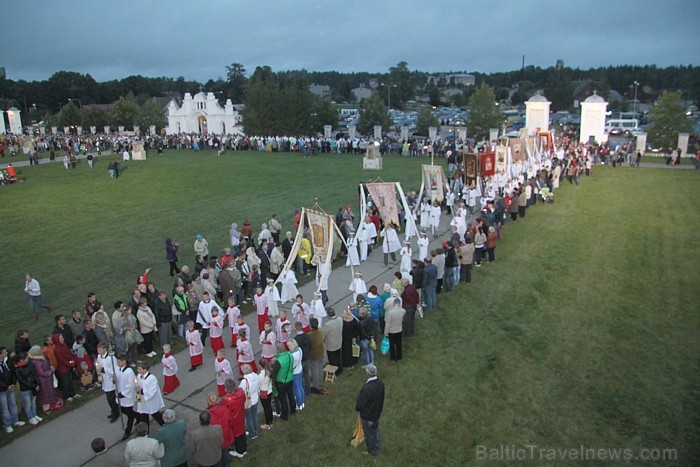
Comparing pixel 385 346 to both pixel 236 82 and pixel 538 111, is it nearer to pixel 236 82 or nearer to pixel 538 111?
pixel 538 111

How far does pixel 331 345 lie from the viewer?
9.56m

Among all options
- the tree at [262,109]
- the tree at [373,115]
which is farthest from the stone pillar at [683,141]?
the tree at [262,109]

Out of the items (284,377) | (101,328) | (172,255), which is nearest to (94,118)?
(172,255)

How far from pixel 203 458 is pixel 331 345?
341cm

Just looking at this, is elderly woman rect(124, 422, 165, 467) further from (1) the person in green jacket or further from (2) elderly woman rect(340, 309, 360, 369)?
(2) elderly woman rect(340, 309, 360, 369)

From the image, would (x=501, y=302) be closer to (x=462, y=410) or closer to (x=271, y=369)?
(x=462, y=410)

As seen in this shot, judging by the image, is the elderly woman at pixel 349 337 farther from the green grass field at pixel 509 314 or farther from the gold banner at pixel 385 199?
the gold banner at pixel 385 199

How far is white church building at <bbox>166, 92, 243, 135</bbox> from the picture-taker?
6506 cm

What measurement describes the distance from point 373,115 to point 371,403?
48.8 metres

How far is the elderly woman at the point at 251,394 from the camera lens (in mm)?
7648

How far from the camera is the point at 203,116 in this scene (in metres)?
66.3

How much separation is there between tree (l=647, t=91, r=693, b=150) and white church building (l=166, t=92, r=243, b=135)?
44380mm

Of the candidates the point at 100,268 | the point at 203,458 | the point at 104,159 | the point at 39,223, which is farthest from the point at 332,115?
the point at 203,458

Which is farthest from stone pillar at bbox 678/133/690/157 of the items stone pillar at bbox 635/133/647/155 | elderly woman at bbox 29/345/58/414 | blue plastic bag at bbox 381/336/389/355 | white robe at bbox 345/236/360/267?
elderly woman at bbox 29/345/58/414
